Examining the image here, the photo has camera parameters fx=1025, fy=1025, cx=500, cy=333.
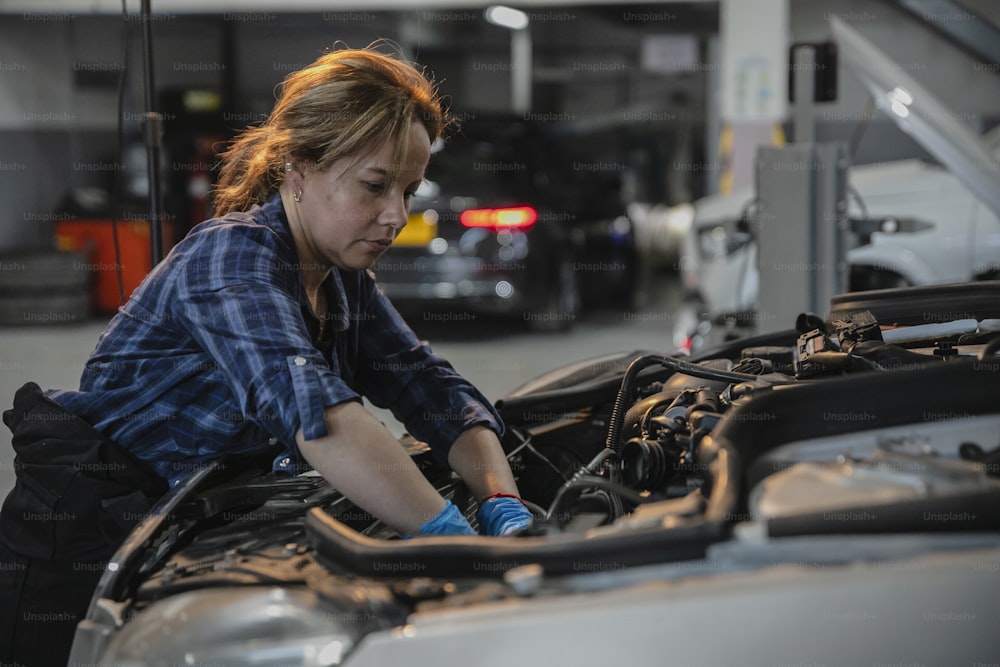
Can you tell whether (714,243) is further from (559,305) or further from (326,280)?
(326,280)

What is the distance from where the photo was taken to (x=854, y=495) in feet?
3.88

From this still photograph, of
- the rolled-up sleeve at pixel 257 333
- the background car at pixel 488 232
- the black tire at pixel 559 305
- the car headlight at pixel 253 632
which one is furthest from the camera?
the black tire at pixel 559 305

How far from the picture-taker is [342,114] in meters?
1.66

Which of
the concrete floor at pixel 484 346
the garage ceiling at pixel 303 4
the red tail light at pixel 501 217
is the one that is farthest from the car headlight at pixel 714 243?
the garage ceiling at pixel 303 4

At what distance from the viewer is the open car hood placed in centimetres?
336

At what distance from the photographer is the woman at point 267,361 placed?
1484 millimetres

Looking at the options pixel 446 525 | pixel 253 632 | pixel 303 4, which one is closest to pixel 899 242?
pixel 446 525

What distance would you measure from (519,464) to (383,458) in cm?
71

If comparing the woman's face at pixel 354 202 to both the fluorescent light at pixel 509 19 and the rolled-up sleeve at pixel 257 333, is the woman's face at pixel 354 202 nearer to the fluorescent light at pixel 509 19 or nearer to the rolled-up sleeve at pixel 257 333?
the rolled-up sleeve at pixel 257 333

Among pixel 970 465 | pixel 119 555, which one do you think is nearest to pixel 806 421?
pixel 970 465

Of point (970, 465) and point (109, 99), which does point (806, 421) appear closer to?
point (970, 465)

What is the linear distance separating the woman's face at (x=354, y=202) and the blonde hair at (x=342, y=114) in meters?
0.02

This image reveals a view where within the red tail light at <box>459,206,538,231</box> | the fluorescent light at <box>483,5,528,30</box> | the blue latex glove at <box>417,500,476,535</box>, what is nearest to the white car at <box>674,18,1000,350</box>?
the red tail light at <box>459,206,538,231</box>

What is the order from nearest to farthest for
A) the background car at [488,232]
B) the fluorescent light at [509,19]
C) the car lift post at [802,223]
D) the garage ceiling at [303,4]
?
the car lift post at [802,223]
the background car at [488,232]
the garage ceiling at [303,4]
the fluorescent light at [509,19]
